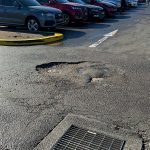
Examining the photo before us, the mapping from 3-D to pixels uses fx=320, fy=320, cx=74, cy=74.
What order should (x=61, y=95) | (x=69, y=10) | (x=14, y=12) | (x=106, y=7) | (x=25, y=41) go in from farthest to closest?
1. (x=106, y=7)
2. (x=69, y=10)
3. (x=14, y=12)
4. (x=25, y=41)
5. (x=61, y=95)

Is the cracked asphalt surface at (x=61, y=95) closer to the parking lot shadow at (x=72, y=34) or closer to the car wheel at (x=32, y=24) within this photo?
the parking lot shadow at (x=72, y=34)

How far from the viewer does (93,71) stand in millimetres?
7684

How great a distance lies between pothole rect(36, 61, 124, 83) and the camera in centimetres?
718

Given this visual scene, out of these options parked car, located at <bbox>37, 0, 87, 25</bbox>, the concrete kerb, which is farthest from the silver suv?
the concrete kerb

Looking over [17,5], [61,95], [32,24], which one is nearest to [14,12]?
[17,5]

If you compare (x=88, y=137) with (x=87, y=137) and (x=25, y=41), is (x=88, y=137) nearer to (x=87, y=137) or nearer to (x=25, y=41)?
(x=87, y=137)

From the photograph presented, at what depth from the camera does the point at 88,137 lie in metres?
4.46

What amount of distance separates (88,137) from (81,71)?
3.35 meters

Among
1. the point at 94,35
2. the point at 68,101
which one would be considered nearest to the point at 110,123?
the point at 68,101

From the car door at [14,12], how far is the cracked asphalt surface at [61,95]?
4.61m

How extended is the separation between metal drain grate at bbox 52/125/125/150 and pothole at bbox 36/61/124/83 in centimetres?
249

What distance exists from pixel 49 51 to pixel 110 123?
552 centimetres

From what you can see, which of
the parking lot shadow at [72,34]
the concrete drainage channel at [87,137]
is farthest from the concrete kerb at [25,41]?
the concrete drainage channel at [87,137]

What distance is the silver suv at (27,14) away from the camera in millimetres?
14047
